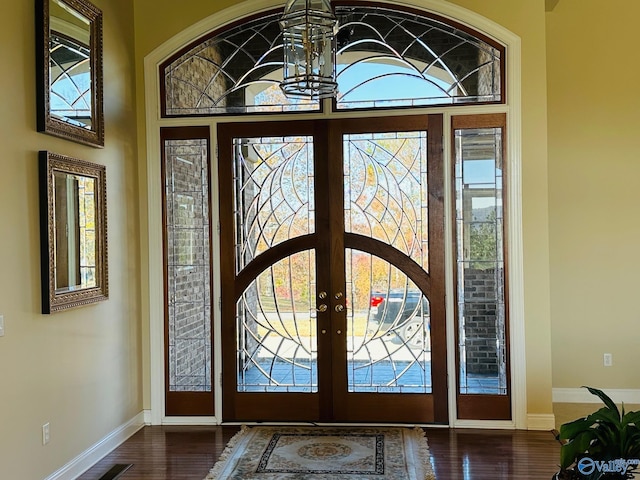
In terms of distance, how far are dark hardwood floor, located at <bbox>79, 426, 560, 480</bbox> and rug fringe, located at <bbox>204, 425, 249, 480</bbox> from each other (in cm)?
5

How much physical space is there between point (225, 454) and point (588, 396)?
10.5 ft

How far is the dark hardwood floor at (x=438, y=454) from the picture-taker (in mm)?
3660

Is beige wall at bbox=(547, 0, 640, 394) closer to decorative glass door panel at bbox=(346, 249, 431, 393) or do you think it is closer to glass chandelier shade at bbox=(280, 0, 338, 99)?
decorative glass door panel at bbox=(346, 249, 431, 393)

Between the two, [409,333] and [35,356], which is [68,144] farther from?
[409,333]

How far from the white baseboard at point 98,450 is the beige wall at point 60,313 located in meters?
0.04

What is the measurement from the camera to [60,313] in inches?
140

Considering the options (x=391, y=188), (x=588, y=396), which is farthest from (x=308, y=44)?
(x=588, y=396)

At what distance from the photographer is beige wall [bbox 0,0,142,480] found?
3105mm

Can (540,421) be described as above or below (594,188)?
below

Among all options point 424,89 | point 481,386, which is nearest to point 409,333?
point 481,386

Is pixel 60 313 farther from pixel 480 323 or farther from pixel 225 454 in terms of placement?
pixel 480 323

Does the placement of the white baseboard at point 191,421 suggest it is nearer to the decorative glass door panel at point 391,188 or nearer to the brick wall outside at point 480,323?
the decorative glass door panel at point 391,188

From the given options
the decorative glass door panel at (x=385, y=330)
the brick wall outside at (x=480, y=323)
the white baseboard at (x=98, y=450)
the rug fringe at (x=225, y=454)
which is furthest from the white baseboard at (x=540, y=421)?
the white baseboard at (x=98, y=450)

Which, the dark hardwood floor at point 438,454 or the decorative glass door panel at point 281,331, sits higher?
the decorative glass door panel at point 281,331
